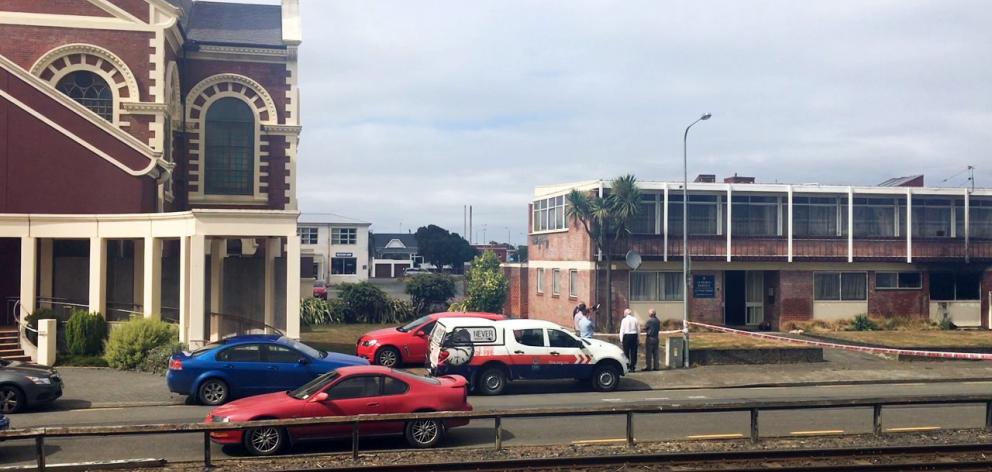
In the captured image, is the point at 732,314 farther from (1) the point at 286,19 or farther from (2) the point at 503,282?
(1) the point at 286,19

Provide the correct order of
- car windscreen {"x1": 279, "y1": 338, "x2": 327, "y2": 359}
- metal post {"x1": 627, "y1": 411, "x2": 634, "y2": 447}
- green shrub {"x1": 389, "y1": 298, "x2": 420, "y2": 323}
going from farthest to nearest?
green shrub {"x1": 389, "y1": 298, "x2": 420, "y2": 323}, car windscreen {"x1": 279, "y1": 338, "x2": 327, "y2": 359}, metal post {"x1": 627, "y1": 411, "x2": 634, "y2": 447}

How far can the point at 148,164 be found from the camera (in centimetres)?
2475

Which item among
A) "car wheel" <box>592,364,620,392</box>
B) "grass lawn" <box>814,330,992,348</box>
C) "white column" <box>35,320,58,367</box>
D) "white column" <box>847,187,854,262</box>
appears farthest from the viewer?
"white column" <box>847,187,854,262</box>

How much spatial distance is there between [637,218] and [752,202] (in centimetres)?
557

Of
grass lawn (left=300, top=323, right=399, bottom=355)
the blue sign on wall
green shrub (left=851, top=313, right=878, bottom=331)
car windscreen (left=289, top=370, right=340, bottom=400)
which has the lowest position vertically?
grass lawn (left=300, top=323, right=399, bottom=355)

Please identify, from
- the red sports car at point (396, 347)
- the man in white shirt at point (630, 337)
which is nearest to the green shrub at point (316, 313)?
the red sports car at point (396, 347)

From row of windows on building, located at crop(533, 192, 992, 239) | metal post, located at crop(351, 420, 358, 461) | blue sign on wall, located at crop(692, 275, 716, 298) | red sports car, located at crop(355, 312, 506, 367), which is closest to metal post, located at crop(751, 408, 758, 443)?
metal post, located at crop(351, 420, 358, 461)

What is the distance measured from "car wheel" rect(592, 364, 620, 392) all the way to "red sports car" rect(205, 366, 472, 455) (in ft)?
20.2

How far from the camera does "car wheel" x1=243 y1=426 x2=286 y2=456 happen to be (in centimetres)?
1165

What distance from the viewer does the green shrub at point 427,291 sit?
45.4 metres

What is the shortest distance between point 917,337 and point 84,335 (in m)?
29.5

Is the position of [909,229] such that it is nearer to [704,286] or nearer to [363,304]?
[704,286]

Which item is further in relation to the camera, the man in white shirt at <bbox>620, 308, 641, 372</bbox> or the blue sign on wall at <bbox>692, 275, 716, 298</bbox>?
the blue sign on wall at <bbox>692, 275, 716, 298</bbox>

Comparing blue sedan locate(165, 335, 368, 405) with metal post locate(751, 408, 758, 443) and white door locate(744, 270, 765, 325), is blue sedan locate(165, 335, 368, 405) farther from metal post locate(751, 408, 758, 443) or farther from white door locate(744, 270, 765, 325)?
white door locate(744, 270, 765, 325)
